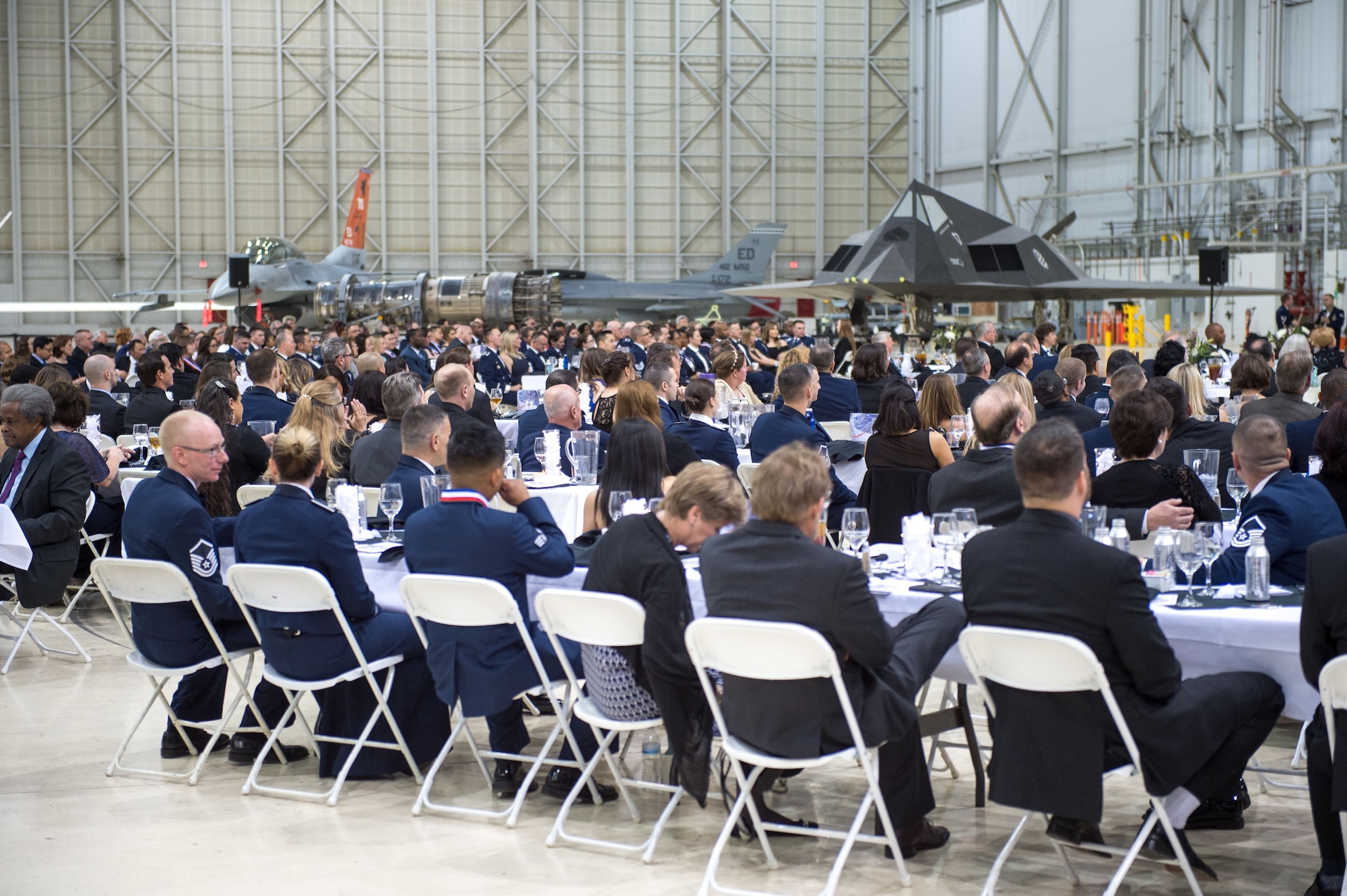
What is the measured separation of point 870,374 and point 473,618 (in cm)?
575

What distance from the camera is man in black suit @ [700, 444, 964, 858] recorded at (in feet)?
11.5

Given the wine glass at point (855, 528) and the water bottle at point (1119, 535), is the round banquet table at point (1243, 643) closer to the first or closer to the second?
the water bottle at point (1119, 535)

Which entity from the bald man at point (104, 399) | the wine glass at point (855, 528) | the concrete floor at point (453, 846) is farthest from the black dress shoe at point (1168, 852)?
the bald man at point (104, 399)

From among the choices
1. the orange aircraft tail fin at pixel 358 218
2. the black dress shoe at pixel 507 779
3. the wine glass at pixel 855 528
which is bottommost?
the black dress shoe at pixel 507 779

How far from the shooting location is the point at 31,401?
6188 mm

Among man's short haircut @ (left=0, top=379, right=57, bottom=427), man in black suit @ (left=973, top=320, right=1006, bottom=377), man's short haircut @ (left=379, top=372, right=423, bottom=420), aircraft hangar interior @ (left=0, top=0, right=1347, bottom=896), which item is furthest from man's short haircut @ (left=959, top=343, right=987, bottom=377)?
man's short haircut @ (left=0, top=379, right=57, bottom=427)

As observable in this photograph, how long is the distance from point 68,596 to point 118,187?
21892mm

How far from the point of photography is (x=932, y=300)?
69.6ft

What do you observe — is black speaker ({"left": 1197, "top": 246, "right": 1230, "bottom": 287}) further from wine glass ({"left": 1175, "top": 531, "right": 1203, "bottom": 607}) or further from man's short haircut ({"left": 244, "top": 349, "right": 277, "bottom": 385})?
wine glass ({"left": 1175, "top": 531, "right": 1203, "bottom": 607})

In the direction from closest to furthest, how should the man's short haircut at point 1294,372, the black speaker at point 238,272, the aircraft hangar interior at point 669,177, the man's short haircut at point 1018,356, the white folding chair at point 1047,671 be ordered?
the white folding chair at point 1047,671, the man's short haircut at point 1294,372, the man's short haircut at point 1018,356, the black speaker at point 238,272, the aircraft hangar interior at point 669,177

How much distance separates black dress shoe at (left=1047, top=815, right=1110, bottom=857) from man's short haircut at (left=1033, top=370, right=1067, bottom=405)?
4.12 metres

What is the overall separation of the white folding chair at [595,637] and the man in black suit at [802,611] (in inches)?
12.5

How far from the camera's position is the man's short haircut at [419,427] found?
214 inches

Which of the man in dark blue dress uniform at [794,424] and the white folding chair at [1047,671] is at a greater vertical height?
the man in dark blue dress uniform at [794,424]
